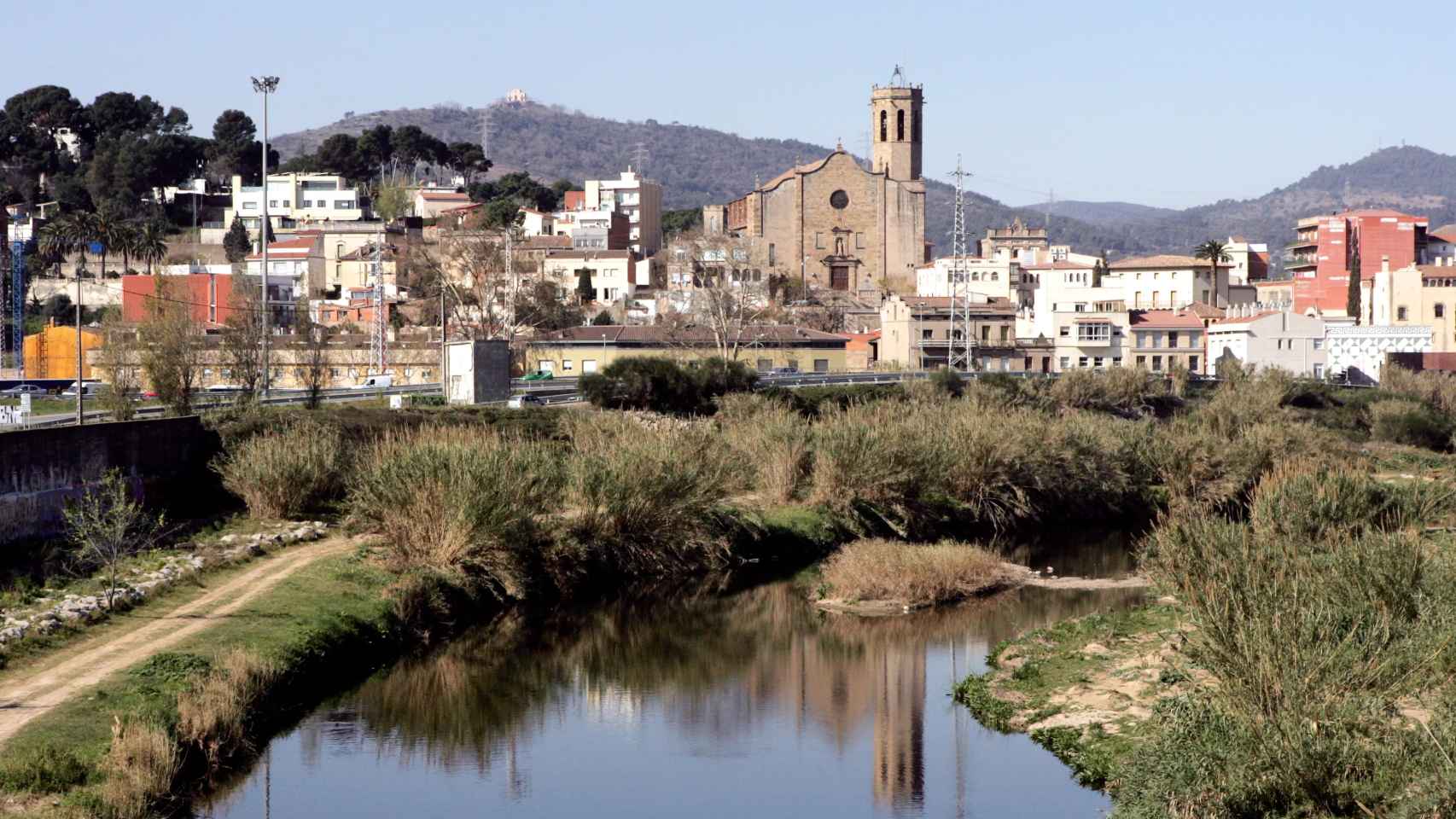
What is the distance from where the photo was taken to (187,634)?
2284 centimetres

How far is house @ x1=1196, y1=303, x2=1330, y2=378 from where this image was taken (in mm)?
82375

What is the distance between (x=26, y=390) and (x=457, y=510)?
3027 cm

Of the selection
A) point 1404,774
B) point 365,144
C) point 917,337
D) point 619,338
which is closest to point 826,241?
point 917,337

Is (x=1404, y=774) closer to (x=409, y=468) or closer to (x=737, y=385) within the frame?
(x=409, y=468)

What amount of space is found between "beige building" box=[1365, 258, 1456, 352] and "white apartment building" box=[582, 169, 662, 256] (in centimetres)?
6016

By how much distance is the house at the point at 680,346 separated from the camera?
74.6 m

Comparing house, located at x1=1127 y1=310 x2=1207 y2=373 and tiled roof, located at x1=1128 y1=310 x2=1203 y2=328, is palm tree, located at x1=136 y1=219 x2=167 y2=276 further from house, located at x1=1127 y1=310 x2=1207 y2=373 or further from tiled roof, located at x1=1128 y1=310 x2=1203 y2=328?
house, located at x1=1127 y1=310 x2=1207 y2=373

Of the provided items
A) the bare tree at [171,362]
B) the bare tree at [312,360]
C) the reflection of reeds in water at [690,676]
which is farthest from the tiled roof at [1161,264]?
the reflection of reeds in water at [690,676]

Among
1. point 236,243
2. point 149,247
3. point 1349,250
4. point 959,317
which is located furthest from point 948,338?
point 236,243

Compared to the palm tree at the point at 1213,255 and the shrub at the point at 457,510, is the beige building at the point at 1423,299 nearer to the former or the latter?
the palm tree at the point at 1213,255

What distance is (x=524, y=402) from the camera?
5106 cm

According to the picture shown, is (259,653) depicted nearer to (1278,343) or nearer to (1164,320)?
(1278,343)

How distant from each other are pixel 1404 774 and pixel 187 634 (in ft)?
49.6

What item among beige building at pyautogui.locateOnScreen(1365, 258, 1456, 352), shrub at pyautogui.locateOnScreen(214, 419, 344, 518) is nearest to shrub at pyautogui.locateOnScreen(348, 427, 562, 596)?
shrub at pyautogui.locateOnScreen(214, 419, 344, 518)
